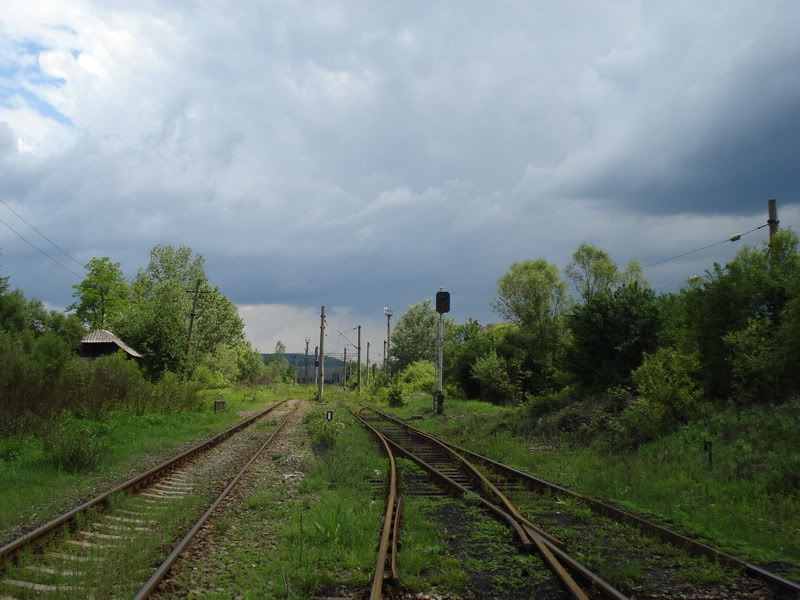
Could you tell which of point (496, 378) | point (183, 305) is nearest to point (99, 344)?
point (183, 305)

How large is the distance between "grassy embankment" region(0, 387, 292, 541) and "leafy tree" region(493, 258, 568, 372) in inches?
1192

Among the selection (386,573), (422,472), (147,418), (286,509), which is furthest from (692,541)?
(147,418)

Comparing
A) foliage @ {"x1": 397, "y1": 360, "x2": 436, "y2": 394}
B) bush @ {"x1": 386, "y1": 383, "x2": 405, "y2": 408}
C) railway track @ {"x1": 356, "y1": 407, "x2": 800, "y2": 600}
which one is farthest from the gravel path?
foliage @ {"x1": 397, "y1": 360, "x2": 436, "y2": 394}

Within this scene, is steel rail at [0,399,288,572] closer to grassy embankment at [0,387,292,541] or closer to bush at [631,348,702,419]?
grassy embankment at [0,387,292,541]

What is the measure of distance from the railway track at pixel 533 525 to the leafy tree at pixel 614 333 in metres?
8.04

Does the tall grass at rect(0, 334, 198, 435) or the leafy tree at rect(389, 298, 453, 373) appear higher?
the leafy tree at rect(389, 298, 453, 373)

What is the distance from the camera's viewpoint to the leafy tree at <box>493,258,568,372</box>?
4622 centimetres

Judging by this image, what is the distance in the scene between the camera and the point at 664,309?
805 inches

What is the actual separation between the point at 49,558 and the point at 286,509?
3438mm

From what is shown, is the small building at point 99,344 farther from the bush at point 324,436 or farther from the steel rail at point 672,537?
the steel rail at point 672,537

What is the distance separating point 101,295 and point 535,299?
156 ft

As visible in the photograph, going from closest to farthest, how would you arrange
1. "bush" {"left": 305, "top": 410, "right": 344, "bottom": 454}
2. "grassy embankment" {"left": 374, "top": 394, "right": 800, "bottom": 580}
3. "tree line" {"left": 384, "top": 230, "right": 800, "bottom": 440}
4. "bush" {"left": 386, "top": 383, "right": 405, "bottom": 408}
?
"grassy embankment" {"left": 374, "top": 394, "right": 800, "bottom": 580} < "tree line" {"left": 384, "top": 230, "right": 800, "bottom": 440} < "bush" {"left": 305, "top": 410, "right": 344, "bottom": 454} < "bush" {"left": 386, "top": 383, "right": 405, "bottom": 408}

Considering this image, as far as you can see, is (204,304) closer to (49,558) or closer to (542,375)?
(542,375)

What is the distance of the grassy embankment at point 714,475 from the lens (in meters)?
7.80
